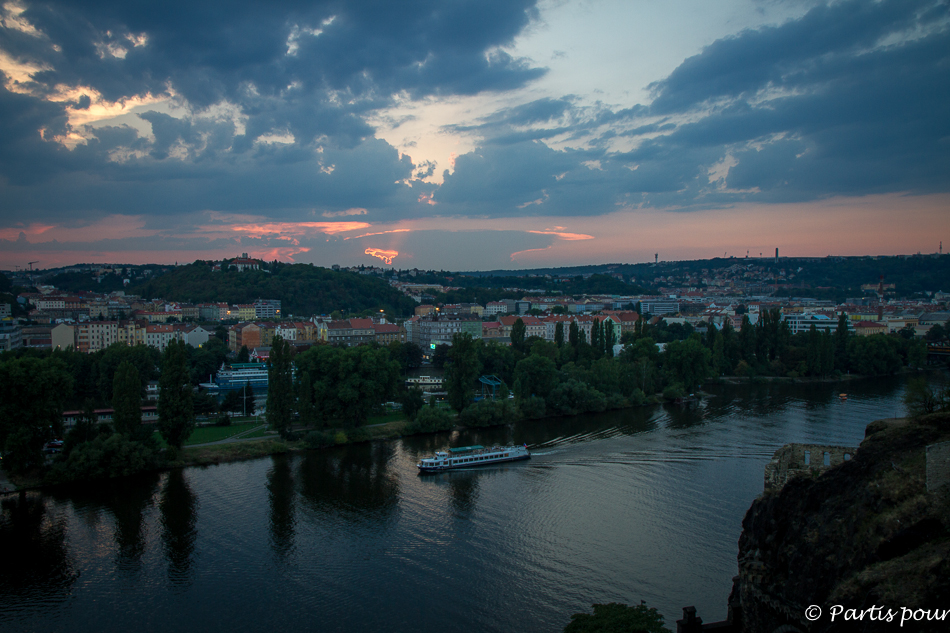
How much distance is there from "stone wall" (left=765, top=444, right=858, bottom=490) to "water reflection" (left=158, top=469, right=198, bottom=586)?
10.0 meters

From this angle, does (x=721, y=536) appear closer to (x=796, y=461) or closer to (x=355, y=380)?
(x=796, y=461)

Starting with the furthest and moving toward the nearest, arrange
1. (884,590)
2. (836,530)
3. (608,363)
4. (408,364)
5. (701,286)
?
(701,286), (408,364), (608,363), (836,530), (884,590)

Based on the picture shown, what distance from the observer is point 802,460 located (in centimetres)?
754

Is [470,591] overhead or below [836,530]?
below

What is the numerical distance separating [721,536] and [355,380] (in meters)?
13.2

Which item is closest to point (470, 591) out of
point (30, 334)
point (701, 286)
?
point (30, 334)

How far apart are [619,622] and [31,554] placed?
1145cm

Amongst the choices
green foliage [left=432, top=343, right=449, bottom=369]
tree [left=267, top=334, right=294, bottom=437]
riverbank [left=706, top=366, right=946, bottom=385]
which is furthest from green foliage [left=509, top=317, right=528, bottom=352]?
tree [left=267, top=334, right=294, bottom=437]

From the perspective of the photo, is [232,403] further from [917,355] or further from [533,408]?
[917,355]

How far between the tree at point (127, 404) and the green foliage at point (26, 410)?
1418 millimetres

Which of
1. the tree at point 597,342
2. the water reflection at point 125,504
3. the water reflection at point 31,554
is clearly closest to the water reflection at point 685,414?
the tree at point 597,342

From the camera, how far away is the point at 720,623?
8.23 meters

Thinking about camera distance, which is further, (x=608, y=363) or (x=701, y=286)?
(x=701, y=286)

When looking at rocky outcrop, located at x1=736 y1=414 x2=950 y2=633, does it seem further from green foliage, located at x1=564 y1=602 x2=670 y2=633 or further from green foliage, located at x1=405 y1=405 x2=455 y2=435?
green foliage, located at x1=405 y1=405 x2=455 y2=435
